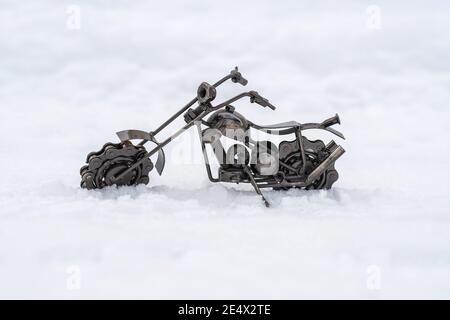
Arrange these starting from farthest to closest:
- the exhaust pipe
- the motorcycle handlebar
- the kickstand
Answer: the exhaust pipe < the motorcycle handlebar < the kickstand

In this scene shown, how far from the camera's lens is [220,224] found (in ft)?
14.0

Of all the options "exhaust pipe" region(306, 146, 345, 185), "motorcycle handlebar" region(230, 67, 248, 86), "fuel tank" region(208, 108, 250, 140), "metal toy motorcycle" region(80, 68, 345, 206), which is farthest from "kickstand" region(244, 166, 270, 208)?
"motorcycle handlebar" region(230, 67, 248, 86)

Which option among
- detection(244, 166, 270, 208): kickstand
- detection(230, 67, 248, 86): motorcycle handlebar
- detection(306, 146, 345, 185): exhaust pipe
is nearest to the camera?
detection(244, 166, 270, 208): kickstand

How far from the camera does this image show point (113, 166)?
4.98 metres

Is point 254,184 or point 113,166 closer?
point 254,184

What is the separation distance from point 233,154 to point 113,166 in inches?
39.5

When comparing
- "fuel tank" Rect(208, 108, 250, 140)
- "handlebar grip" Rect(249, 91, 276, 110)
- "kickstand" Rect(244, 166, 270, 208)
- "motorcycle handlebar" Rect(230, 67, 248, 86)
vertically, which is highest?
"motorcycle handlebar" Rect(230, 67, 248, 86)

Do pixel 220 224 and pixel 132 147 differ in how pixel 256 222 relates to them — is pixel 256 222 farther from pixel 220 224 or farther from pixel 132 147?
pixel 132 147

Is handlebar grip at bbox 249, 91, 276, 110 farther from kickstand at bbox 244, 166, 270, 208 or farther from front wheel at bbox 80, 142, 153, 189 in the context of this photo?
front wheel at bbox 80, 142, 153, 189

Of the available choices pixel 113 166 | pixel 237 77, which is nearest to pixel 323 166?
pixel 237 77

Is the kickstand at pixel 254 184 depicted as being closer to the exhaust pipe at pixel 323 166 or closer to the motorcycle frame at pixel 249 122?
the motorcycle frame at pixel 249 122

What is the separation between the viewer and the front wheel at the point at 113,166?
16.2ft

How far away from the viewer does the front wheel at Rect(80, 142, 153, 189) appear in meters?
4.93

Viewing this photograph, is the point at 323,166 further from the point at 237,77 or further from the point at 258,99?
the point at 237,77
